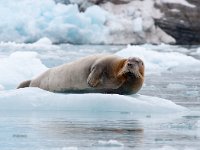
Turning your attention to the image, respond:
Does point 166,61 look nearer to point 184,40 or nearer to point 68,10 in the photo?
point 68,10

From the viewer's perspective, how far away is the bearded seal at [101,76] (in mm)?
7008

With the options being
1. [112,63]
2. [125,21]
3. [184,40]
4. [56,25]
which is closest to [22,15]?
[56,25]

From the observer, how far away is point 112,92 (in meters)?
7.14

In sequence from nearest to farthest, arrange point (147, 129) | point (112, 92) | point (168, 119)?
point (147, 129) → point (168, 119) → point (112, 92)

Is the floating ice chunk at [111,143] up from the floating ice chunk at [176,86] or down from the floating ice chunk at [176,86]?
up

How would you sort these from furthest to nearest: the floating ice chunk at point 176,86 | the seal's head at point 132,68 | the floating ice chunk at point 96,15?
1. the floating ice chunk at point 96,15
2. the floating ice chunk at point 176,86
3. the seal's head at point 132,68

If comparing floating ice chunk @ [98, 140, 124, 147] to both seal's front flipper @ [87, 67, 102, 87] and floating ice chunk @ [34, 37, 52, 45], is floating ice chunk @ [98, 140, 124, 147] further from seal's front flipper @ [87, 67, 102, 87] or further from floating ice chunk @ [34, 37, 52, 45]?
floating ice chunk @ [34, 37, 52, 45]

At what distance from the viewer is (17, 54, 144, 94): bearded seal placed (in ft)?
23.0

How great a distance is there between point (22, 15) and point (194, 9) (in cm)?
1046

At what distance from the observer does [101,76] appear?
712cm

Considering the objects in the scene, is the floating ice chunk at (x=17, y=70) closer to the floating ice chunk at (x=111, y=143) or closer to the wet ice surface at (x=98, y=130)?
the wet ice surface at (x=98, y=130)

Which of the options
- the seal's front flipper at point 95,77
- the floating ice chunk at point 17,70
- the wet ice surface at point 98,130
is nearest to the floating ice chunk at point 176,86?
the floating ice chunk at point 17,70

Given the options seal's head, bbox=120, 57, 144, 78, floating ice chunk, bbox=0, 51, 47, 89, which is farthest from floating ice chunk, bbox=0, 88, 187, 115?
floating ice chunk, bbox=0, 51, 47, 89

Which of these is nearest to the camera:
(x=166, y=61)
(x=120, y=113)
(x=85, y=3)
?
(x=120, y=113)
